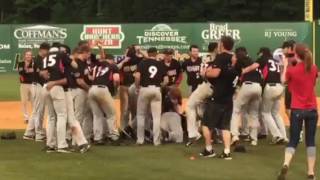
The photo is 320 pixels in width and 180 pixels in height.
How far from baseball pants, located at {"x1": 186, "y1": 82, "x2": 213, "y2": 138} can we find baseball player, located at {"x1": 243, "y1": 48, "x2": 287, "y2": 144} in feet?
3.93

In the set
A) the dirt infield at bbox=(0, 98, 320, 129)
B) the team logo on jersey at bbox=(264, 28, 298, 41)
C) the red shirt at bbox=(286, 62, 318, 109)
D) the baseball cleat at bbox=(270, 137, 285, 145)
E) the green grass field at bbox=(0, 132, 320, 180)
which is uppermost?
the team logo on jersey at bbox=(264, 28, 298, 41)

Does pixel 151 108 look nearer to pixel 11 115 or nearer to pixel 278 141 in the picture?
pixel 278 141

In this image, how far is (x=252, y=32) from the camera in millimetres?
34031

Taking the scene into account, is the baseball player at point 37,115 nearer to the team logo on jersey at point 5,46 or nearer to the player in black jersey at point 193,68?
the player in black jersey at point 193,68

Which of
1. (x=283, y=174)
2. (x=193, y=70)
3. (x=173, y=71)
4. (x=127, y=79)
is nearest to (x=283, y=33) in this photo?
(x=127, y=79)

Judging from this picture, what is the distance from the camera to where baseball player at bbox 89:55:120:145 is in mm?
13047

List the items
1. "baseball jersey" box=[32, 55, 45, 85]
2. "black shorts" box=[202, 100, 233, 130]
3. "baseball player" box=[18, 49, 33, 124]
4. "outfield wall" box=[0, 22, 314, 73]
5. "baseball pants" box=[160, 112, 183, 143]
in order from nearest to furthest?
1. "black shorts" box=[202, 100, 233, 130]
2. "baseball jersey" box=[32, 55, 45, 85]
3. "baseball pants" box=[160, 112, 183, 143]
4. "baseball player" box=[18, 49, 33, 124]
5. "outfield wall" box=[0, 22, 314, 73]

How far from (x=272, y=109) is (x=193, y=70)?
5.87ft

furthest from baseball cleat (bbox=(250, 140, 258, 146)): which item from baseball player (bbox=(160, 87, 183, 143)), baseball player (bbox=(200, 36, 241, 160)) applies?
baseball player (bbox=(200, 36, 241, 160))

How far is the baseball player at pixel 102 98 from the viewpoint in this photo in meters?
13.0

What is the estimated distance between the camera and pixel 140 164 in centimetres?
1106

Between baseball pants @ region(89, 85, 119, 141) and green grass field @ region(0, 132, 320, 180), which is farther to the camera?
baseball pants @ region(89, 85, 119, 141)

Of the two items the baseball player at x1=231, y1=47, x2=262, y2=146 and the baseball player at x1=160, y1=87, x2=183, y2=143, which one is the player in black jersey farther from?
the baseball player at x1=231, y1=47, x2=262, y2=146

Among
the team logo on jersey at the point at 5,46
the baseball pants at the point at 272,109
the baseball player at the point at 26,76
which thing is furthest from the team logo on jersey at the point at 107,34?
the baseball pants at the point at 272,109
